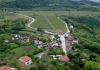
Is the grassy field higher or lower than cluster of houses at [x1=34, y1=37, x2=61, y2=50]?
lower

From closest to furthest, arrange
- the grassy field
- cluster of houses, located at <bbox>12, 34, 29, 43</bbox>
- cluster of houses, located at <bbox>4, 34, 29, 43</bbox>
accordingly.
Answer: cluster of houses, located at <bbox>4, 34, 29, 43</bbox> → cluster of houses, located at <bbox>12, 34, 29, 43</bbox> → the grassy field

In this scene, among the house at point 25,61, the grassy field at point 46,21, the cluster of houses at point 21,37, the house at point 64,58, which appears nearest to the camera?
the house at point 25,61

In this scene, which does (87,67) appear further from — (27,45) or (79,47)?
(27,45)

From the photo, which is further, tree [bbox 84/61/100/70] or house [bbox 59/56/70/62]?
house [bbox 59/56/70/62]

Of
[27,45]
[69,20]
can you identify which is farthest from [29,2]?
[27,45]

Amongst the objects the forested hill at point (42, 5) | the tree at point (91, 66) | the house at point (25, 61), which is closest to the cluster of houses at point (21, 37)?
the house at point (25, 61)

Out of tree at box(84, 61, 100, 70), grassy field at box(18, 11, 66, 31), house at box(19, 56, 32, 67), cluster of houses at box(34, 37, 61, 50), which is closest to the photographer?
tree at box(84, 61, 100, 70)

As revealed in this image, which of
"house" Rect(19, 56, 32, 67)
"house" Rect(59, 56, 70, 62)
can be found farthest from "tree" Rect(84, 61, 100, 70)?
"house" Rect(19, 56, 32, 67)

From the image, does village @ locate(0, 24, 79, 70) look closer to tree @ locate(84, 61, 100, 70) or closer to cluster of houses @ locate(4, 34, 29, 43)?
cluster of houses @ locate(4, 34, 29, 43)

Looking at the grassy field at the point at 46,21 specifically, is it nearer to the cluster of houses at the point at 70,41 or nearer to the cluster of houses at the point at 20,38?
the cluster of houses at the point at 70,41
